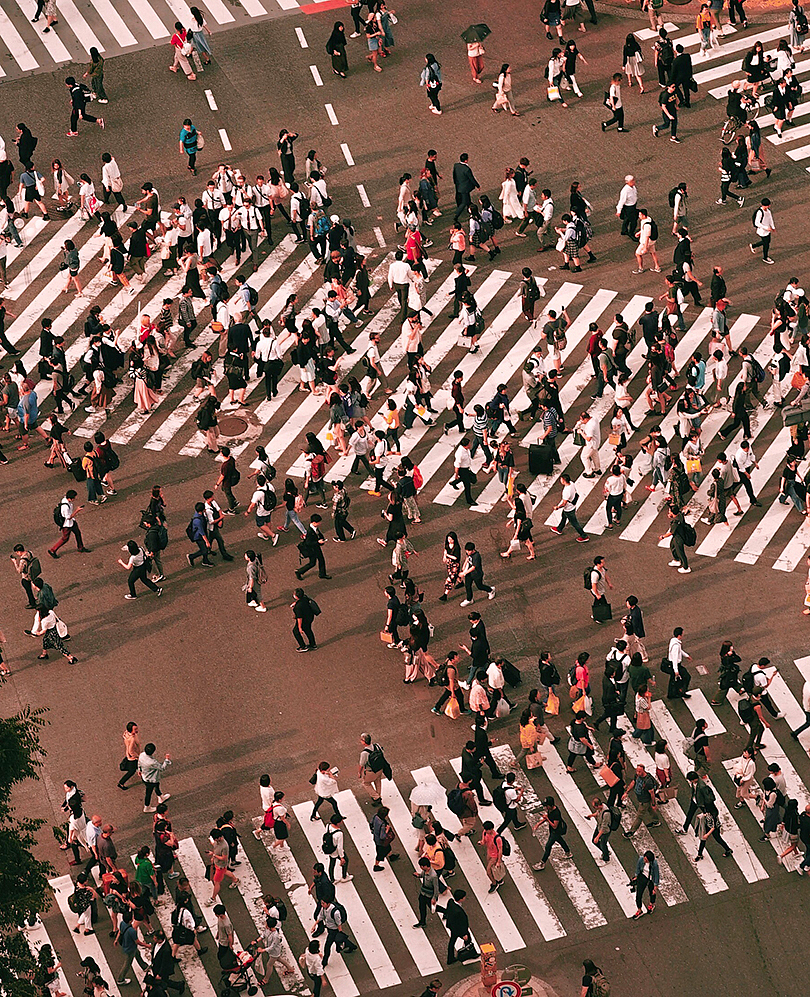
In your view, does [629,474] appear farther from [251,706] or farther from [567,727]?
[251,706]

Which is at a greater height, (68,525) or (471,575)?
(68,525)

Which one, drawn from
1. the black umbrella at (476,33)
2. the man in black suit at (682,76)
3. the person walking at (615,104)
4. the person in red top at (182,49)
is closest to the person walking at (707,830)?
the person walking at (615,104)

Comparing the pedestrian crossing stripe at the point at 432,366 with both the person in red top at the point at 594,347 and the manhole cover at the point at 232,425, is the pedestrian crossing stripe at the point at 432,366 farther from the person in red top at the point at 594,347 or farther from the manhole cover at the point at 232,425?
the person in red top at the point at 594,347

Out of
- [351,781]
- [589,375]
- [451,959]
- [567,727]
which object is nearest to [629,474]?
[589,375]

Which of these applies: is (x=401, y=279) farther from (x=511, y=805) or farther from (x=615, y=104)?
(x=511, y=805)

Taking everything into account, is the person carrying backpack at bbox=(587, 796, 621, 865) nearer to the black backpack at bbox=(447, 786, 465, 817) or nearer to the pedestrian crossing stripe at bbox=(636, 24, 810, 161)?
the black backpack at bbox=(447, 786, 465, 817)

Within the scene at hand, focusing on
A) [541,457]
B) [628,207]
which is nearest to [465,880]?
[541,457]

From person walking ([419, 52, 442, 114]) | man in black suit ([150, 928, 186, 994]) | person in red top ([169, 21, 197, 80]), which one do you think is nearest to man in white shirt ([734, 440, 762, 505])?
person walking ([419, 52, 442, 114])
